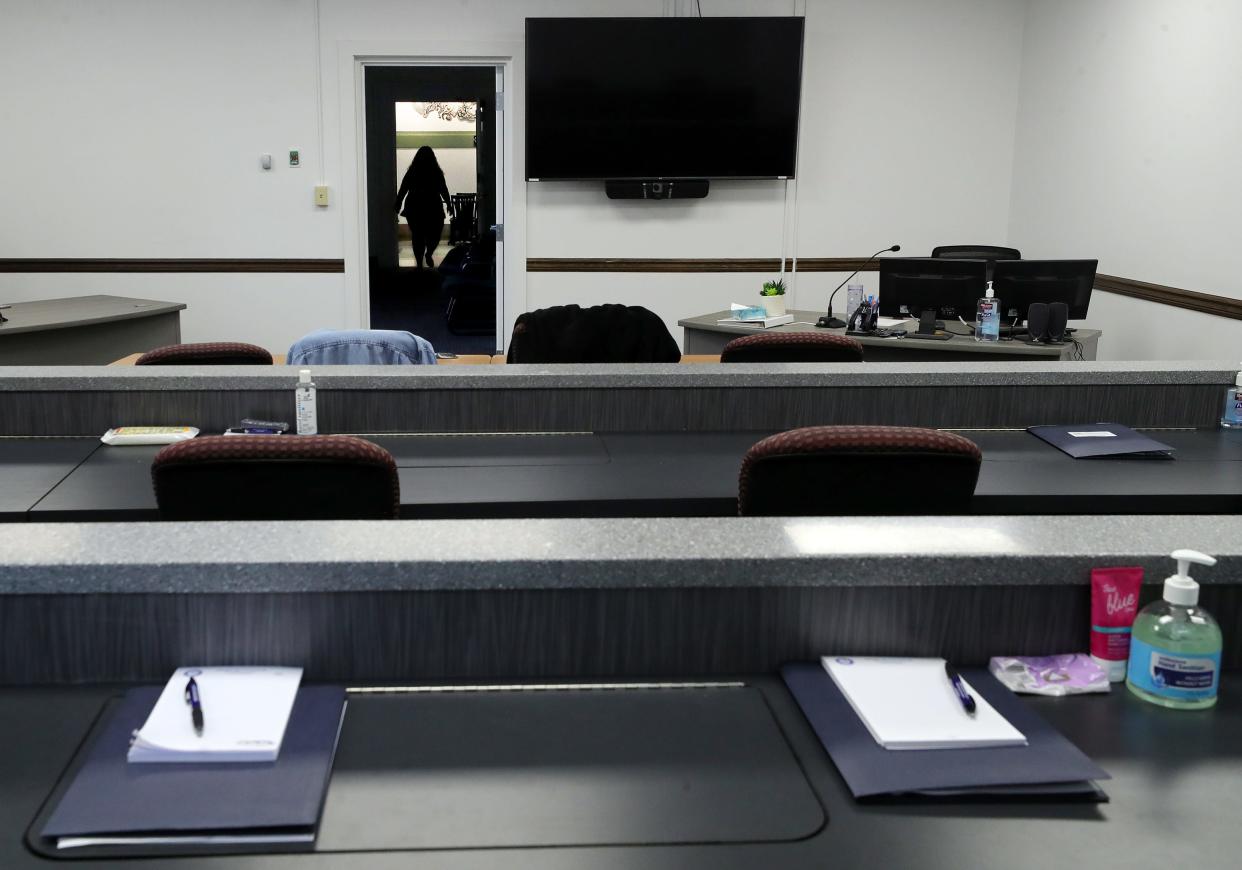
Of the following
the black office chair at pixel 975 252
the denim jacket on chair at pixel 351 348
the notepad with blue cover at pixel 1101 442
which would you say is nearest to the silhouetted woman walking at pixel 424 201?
the black office chair at pixel 975 252

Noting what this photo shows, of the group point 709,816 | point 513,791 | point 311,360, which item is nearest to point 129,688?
point 513,791

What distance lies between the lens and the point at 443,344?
25.1ft

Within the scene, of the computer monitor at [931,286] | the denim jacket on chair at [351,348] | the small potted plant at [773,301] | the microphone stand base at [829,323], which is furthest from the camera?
the small potted plant at [773,301]

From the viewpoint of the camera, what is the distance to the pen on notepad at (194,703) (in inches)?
47.1

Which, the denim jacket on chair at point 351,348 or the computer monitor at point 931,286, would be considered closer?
the denim jacket on chair at point 351,348

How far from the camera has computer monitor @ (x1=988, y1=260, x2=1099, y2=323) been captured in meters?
4.88

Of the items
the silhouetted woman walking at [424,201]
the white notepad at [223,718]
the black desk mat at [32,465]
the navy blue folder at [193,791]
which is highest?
the silhouetted woman walking at [424,201]

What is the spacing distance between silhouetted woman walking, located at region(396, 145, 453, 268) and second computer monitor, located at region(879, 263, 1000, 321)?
13.0ft

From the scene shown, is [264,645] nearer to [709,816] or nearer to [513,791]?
[513,791]

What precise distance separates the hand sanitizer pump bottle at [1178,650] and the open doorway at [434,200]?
617 centimetres

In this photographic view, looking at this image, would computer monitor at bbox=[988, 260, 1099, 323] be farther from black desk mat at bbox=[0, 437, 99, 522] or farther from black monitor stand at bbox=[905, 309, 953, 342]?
black desk mat at bbox=[0, 437, 99, 522]

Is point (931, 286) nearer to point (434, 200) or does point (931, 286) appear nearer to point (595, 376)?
point (595, 376)

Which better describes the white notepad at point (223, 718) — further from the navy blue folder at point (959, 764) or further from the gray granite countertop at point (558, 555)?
the navy blue folder at point (959, 764)

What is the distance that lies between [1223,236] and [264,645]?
15.8 feet
